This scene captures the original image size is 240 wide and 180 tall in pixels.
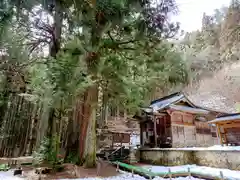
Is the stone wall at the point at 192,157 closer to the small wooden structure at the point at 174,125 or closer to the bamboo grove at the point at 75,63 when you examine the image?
the small wooden structure at the point at 174,125

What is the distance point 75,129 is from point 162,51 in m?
6.09

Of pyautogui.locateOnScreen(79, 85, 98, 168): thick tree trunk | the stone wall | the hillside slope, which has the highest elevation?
the hillside slope

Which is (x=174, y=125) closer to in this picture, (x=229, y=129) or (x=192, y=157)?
(x=192, y=157)

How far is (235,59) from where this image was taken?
102 ft

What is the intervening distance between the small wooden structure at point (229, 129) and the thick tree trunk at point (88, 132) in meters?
8.44

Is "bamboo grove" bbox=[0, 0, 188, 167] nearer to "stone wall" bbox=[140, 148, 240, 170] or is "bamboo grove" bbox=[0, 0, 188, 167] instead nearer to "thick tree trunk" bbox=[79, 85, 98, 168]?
"thick tree trunk" bbox=[79, 85, 98, 168]

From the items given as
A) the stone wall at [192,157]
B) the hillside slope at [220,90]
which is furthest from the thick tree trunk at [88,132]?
the hillside slope at [220,90]

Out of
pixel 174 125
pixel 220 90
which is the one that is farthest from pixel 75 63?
pixel 220 90

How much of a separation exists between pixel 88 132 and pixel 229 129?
946 centimetres

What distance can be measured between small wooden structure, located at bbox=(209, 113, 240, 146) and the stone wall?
9.58 feet

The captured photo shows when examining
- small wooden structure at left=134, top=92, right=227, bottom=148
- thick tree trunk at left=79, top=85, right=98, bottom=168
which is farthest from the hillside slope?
thick tree trunk at left=79, top=85, right=98, bottom=168

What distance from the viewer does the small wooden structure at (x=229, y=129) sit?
1185 cm

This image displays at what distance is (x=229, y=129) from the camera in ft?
40.7

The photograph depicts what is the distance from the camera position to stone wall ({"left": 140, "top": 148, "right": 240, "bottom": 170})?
9219 mm
